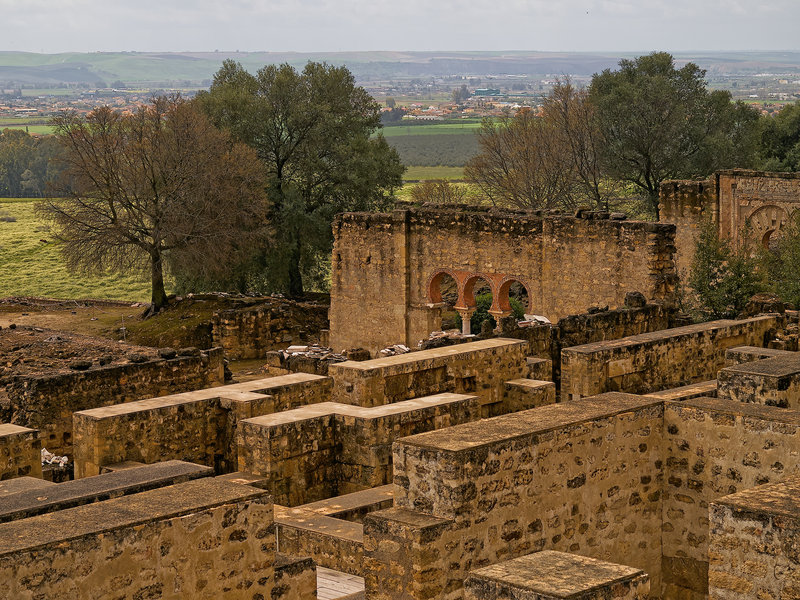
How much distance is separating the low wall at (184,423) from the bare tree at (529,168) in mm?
33160

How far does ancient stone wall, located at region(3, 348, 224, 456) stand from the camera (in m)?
16.1

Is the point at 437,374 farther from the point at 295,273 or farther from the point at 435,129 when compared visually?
the point at 435,129

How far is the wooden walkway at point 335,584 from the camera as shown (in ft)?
34.7

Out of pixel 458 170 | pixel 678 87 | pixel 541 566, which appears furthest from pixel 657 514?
pixel 458 170

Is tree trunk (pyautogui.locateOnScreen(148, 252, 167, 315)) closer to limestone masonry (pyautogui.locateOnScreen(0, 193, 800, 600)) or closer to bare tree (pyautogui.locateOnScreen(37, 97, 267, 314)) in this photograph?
bare tree (pyautogui.locateOnScreen(37, 97, 267, 314))

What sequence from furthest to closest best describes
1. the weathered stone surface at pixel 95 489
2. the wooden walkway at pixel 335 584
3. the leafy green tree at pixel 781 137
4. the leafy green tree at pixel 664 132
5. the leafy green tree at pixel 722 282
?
the leafy green tree at pixel 781 137
the leafy green tree at pixel 664 132
the leafy green tree at pixel 722 282
the wooden walkway at pixel 335 584
the weathered stone surface at pixel 95 489

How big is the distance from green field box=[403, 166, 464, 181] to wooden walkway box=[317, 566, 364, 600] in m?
76.8

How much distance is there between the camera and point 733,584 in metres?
8.86

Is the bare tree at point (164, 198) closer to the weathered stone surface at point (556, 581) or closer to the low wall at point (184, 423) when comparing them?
the low wall at point (184, 423)

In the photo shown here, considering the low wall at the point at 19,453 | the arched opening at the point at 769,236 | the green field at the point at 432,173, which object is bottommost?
the green field at the point at 432,173

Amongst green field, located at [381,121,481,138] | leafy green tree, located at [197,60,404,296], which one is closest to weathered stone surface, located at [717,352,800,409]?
leafy green tree, located at [197,60,404,296]

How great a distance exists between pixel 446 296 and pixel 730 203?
7773 mm

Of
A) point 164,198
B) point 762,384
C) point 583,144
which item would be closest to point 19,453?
point 762,384

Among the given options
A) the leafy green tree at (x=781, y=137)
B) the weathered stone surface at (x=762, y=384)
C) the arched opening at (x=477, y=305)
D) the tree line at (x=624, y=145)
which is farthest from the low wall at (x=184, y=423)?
the leafy green tree at (x=781, y=137)
